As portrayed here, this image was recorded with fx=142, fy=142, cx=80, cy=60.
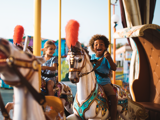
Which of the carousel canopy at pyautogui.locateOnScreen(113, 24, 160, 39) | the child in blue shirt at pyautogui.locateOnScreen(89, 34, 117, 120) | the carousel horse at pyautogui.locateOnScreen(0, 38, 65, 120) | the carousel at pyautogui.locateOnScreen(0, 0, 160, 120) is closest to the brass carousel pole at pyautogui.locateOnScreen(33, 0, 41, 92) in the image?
the carousel at pyautogui.locateOnScreen(0, 0, 160, 120)

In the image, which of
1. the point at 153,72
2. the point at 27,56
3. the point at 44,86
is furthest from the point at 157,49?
the point at 27,56

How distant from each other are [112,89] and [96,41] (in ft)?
2.78

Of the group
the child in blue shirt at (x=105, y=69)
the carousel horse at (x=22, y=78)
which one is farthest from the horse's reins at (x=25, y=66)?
the child in blue shirt at (x=105, y=69)

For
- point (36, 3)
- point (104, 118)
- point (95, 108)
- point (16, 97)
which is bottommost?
point (104, 118)

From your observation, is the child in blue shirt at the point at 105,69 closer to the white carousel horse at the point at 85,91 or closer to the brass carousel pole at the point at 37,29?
the white carousel horse at the point at 85,91

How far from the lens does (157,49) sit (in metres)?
3.28

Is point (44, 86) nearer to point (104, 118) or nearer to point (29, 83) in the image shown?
point (104, 118)

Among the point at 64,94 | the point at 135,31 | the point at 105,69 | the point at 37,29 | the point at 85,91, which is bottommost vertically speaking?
the point at 64,94

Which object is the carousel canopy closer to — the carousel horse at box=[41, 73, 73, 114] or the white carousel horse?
the white carousel horse

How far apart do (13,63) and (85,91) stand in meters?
1.30

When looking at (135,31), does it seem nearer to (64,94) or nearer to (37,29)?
(64,94)

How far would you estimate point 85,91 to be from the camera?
192 cm

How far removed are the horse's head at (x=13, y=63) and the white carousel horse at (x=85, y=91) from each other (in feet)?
2.96

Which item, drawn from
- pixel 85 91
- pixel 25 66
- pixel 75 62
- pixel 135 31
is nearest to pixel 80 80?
pixel 85 91
